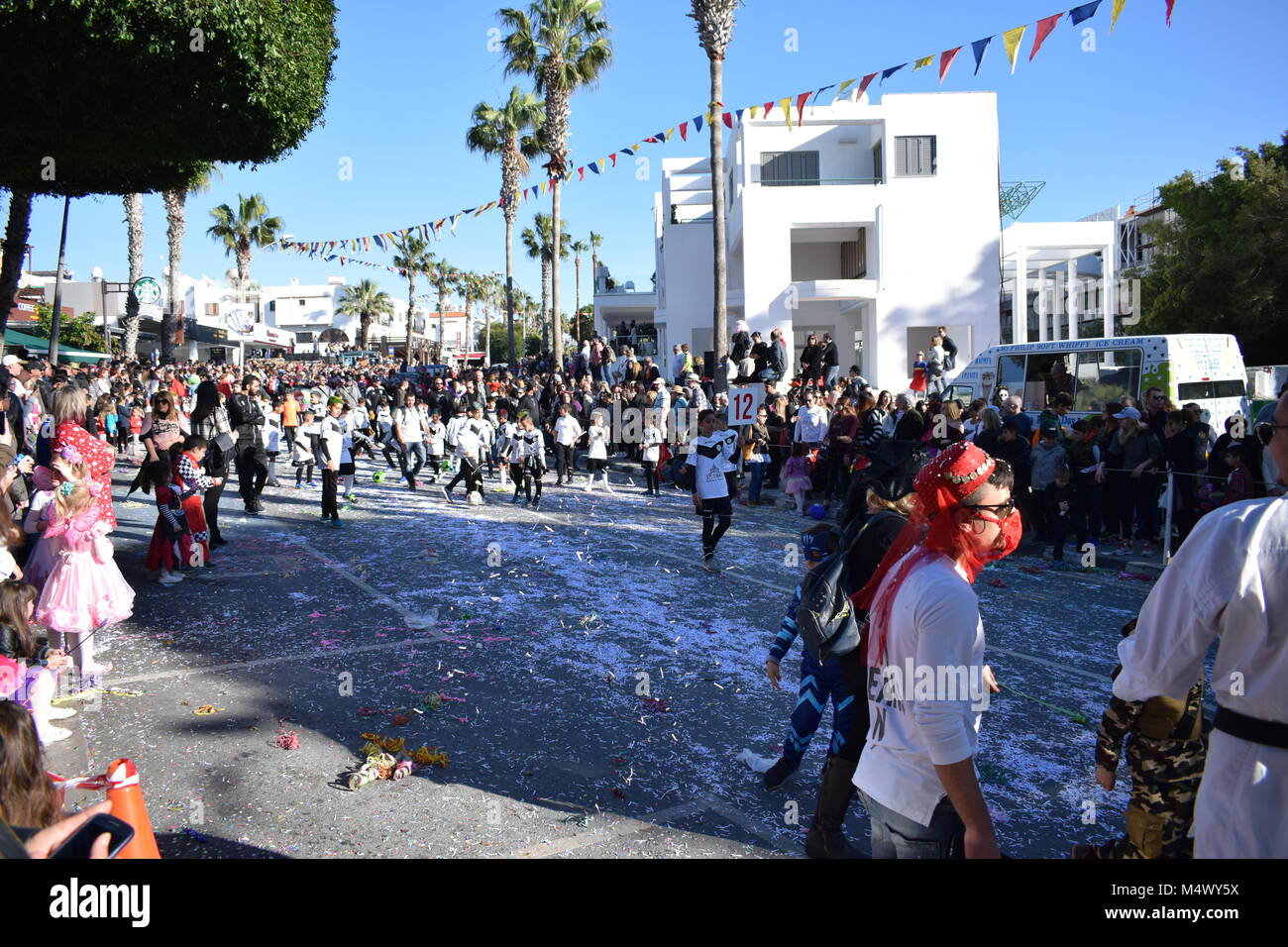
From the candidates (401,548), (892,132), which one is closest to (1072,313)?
(892,132)

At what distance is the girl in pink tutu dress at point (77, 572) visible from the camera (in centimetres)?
597

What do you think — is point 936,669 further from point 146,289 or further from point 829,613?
point 146,289

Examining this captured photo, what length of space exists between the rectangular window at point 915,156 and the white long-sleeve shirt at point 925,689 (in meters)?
27.3

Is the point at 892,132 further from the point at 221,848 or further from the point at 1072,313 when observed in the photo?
the point at 221,848

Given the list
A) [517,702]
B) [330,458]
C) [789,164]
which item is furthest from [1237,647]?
[789,164]

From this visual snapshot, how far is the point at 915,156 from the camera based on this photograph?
89.5ft

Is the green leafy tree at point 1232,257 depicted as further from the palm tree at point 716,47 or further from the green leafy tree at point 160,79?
the green leafy tree at point 160,79

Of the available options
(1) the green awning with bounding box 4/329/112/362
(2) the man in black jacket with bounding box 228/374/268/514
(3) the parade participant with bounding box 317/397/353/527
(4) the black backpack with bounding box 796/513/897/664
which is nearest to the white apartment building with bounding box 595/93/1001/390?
(3) the parade participant with bounding box 317/397/353/527

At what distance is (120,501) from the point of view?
44.5 feet

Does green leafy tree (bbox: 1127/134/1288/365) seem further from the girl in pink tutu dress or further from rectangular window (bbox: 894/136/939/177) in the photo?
the girl in pink tutu dress

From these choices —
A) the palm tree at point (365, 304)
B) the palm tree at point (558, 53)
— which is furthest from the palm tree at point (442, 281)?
the palm tree at point (558, 53)

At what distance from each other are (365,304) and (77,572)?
252 feet

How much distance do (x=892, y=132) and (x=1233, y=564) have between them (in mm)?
27781
